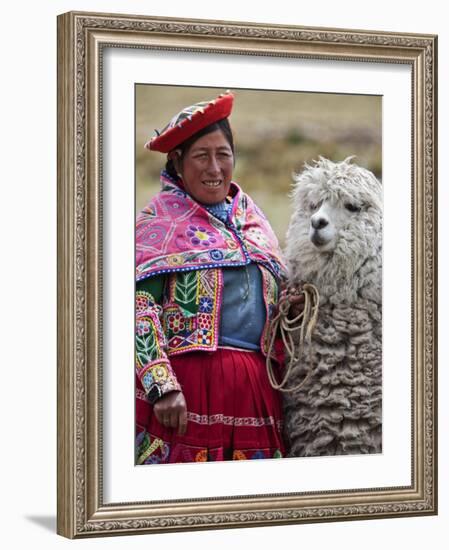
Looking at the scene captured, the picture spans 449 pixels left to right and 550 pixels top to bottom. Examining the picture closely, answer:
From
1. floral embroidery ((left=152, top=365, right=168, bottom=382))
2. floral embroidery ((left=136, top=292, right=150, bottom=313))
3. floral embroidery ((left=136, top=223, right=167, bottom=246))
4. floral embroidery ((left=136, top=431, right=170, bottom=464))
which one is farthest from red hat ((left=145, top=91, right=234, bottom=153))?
floral embroidery ((left=136, top=431, right=170, bottom=464))

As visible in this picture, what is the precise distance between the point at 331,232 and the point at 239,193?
0.36 metres

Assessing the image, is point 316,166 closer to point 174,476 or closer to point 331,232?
point 331,232

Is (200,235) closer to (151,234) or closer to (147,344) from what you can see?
(151,234)

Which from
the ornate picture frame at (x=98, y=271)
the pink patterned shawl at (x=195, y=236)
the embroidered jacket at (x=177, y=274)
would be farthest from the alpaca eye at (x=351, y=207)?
the ornate picture frame at (x=98, y=271)

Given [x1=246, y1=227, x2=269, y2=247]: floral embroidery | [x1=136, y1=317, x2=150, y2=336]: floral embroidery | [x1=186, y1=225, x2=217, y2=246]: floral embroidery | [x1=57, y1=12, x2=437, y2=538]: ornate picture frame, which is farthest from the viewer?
[x1=246, y1=227, x2=269, y2=247]: floral embroidery

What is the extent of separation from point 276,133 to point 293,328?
66 centimetres

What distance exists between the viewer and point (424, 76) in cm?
494

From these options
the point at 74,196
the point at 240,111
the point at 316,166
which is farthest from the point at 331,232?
the point at 74,196

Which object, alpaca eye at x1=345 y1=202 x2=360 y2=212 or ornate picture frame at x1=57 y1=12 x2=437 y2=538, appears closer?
ornate picture frame at x1=57 y1=12 x2=437 y2=538

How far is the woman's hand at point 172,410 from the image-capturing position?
456cm

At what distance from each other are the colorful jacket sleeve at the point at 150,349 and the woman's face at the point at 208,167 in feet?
1.16

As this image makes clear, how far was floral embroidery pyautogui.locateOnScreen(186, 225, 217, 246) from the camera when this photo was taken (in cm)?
461

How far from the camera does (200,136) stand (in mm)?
4629

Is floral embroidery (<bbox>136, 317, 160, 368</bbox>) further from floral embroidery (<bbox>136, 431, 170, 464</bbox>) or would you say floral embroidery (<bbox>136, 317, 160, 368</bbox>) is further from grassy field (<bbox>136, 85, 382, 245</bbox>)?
grassy field (<bbox>136, 85, 382, 245</bbox>)
